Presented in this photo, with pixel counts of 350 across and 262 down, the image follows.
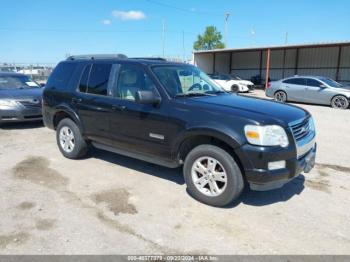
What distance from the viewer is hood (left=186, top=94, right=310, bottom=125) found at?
12.6ft

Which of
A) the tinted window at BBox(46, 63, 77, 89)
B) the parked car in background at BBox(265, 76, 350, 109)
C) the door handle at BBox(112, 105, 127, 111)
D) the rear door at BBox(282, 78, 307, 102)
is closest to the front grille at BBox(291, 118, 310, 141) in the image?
the door handle at BBox(112, 105, 127, 111)

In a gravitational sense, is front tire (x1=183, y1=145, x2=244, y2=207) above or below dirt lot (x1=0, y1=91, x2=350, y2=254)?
above

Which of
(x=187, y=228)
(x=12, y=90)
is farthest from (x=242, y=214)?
(x=12, y=90)

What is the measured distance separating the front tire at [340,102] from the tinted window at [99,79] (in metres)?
12.5

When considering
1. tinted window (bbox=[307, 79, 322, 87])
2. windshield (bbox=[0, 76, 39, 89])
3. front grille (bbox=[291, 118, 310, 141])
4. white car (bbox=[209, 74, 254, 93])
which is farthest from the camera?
Result: white car (bbox=[209, 74, 254, 93])

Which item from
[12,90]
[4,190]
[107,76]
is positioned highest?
[107,76]

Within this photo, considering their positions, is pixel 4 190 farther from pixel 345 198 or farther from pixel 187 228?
pixel 345 198

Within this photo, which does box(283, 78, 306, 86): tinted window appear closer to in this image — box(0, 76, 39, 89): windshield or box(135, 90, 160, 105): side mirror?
box(0, 76, 39, 89): windshield

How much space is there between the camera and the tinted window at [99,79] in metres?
5.33

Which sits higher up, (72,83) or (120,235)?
(72,83)

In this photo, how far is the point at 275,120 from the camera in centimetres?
380

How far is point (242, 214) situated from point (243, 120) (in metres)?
1.17

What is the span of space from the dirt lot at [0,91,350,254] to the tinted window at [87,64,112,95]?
1.35m

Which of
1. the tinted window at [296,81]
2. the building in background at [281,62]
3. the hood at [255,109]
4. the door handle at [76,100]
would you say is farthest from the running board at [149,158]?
the building in background at [281,62]
